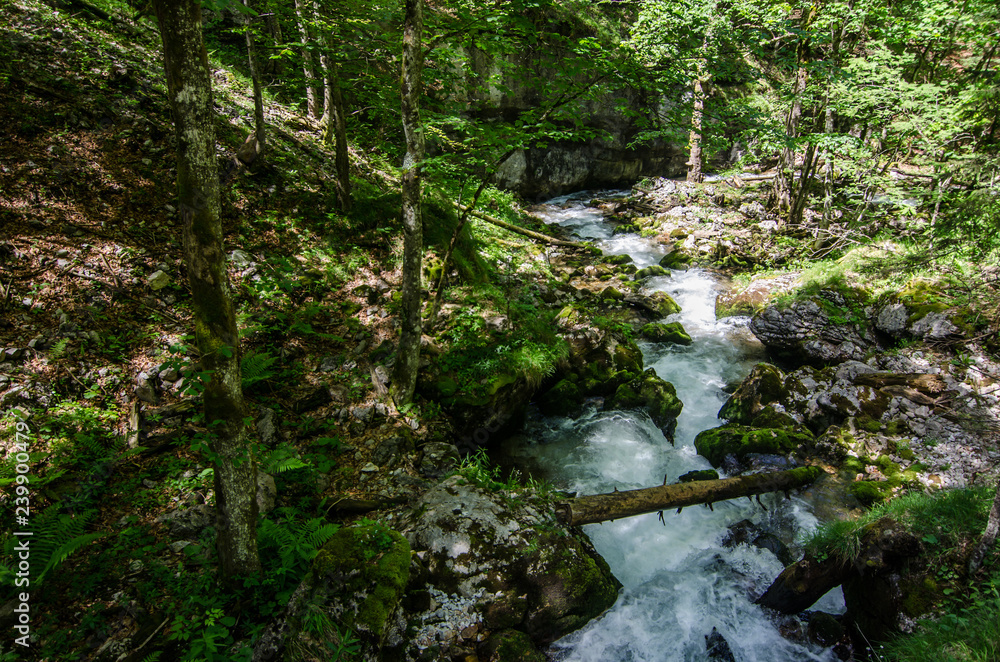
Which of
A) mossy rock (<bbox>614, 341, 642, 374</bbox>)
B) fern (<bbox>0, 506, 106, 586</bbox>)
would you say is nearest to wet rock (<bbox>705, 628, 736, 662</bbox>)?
mossy rock (<bbox>614, 341, 642, 374</bbox>)

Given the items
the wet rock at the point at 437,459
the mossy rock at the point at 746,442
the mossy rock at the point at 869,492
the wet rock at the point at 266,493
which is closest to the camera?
the wet rock at the point at 266,493

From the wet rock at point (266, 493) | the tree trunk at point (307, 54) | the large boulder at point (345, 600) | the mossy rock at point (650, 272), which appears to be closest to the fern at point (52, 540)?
the wet rock at point (266, 493)

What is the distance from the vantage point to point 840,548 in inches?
203

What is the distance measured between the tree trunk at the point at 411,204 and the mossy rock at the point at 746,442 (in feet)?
18.7

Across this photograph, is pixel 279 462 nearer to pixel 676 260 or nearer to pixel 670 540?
pixel 670 540

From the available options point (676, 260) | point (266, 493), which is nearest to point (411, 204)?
point (266, 493)

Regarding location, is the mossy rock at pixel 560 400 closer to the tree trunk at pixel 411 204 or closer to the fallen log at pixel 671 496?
the fallen log at pixel 671 496

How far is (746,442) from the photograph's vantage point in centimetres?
771

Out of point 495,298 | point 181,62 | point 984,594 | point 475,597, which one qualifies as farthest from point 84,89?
point 984,594

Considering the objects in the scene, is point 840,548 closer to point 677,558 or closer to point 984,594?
point 984,594

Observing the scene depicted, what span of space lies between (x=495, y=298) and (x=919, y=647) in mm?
7114

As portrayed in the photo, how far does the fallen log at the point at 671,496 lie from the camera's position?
5.41 meters

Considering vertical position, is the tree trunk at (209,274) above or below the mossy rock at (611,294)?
above

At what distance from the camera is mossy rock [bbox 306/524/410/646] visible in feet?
12.1
